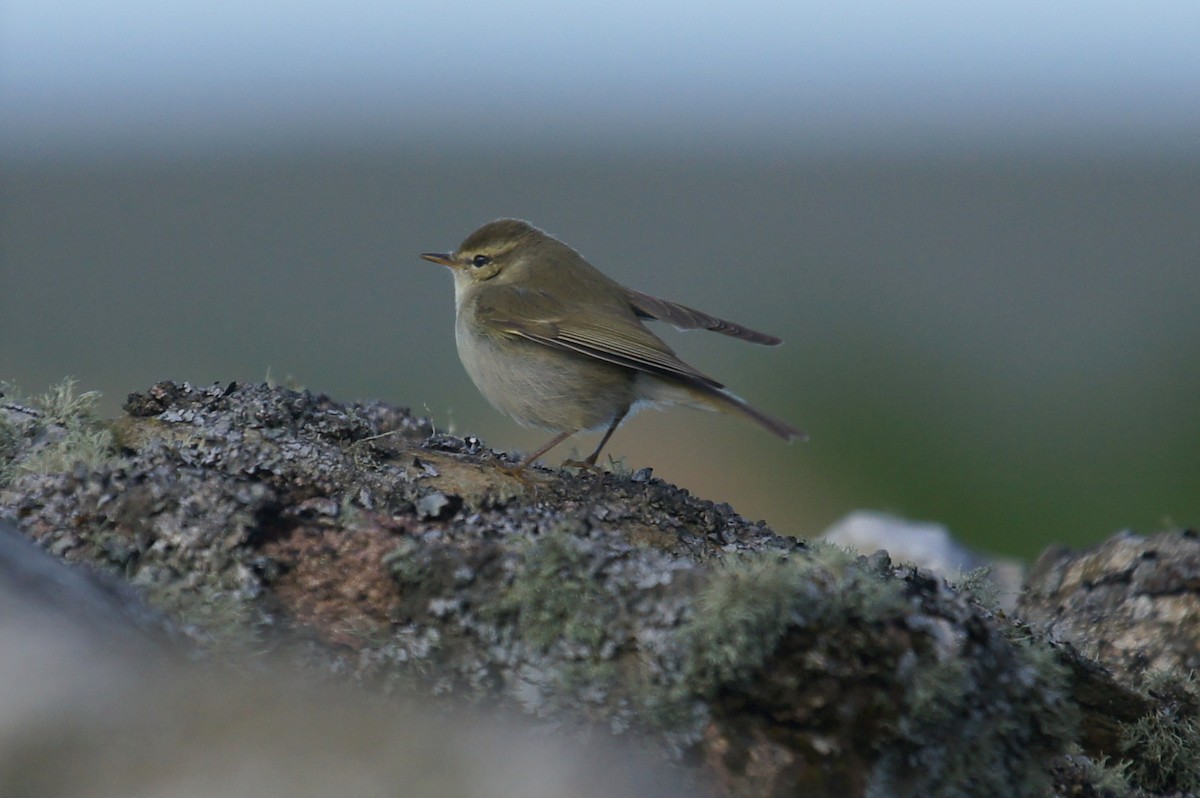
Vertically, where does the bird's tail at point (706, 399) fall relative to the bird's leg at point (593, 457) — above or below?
above

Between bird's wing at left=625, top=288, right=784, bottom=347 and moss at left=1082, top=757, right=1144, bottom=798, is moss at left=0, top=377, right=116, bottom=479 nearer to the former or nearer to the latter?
bird's wing at left=625, top=288, right=784, bottom=347

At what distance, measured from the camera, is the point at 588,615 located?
346 cm

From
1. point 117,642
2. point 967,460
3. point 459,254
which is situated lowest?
point 967,460

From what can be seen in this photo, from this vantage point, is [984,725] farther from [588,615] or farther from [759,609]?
[588,615]

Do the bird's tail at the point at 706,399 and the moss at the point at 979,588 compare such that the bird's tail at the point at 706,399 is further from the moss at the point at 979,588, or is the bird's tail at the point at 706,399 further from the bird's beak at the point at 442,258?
the bird's beak at the point at 442,258

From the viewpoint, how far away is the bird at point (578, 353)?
6016mm

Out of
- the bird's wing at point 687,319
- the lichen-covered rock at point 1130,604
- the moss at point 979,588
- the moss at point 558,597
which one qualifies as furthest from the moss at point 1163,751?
the bird's wing at point 687,319

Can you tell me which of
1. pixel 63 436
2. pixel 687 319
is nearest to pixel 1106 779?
pixel 687 319

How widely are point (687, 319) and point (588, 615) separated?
10.9 feet

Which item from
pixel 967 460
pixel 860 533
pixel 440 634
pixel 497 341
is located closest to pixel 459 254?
pixel 497 341

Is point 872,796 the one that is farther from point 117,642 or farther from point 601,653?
point 117,642

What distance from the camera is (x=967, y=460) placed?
1484cm

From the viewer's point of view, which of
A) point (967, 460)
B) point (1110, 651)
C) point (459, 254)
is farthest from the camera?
point (967, 460)

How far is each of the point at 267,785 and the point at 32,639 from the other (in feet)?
2.44
